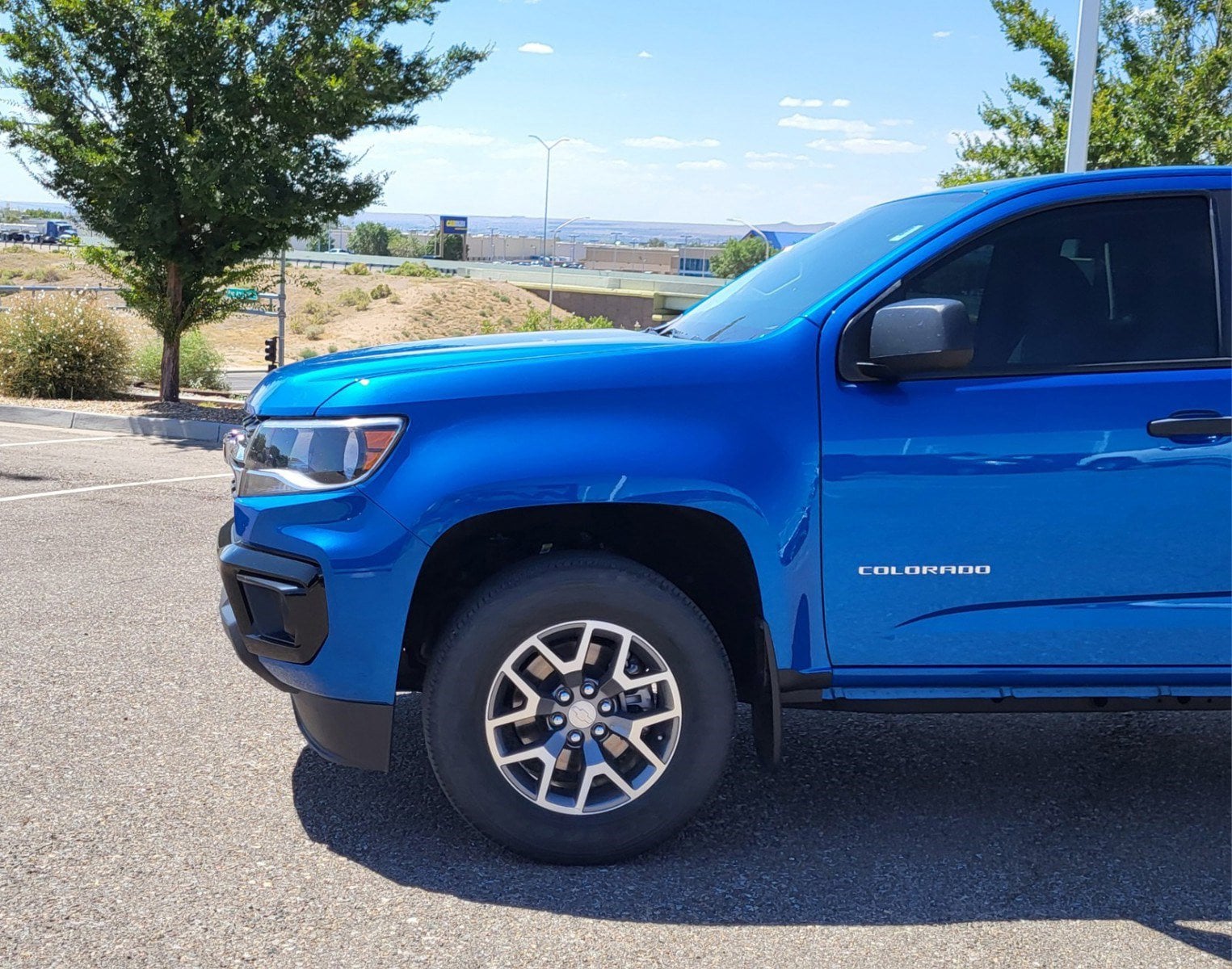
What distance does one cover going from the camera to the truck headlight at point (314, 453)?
11.5 ft

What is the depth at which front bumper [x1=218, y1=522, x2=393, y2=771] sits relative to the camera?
350 cm

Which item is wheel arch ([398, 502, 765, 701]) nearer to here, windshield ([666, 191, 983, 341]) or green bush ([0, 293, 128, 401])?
windshield ([666, 191, 983, 341])

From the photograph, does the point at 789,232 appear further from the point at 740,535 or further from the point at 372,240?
the point at 372,240

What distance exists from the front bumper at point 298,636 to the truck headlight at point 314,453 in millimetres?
208

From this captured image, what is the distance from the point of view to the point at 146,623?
6.11 meters

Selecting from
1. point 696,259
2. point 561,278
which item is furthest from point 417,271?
point 696,259

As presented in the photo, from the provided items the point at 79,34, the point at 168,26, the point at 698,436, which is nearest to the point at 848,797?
the point at 698,436

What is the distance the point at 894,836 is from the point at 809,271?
5.96ft

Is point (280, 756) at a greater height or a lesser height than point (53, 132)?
lesser

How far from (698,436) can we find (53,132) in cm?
1392

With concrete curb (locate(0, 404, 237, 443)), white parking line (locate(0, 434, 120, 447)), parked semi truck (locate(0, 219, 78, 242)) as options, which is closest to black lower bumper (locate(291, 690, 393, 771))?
white parking line (locate(0, 434, 120, 447))

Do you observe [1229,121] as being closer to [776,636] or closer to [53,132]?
[53,132]

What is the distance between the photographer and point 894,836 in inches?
155

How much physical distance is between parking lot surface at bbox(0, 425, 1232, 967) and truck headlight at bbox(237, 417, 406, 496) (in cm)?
105
